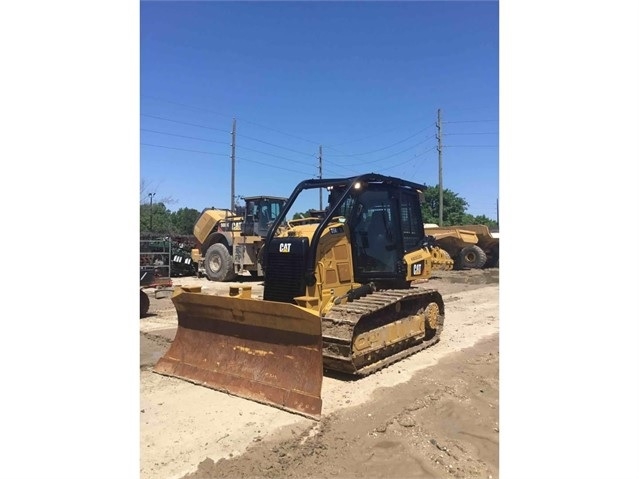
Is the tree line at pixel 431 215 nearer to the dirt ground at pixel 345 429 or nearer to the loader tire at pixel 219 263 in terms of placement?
the loader tire at pixel 219 263

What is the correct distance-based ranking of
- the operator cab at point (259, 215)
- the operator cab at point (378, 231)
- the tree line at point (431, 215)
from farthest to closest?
the tree line at point (431, 215)
the operator cab at point (259, 215)
the operator cab at point (378, 231)

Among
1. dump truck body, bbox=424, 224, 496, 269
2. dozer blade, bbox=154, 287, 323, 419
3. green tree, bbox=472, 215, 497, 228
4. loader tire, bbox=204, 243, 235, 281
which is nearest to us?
dozer blade, bbox=154, 287, 323, 419

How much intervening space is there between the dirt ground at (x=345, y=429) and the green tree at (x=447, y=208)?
100 ft

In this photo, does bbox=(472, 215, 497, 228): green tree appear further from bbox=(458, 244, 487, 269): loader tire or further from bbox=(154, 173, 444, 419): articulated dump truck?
bbox=(154, 173, 444, 419): articulated dump truck

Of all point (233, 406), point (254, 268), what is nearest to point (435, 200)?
point (254, 268)

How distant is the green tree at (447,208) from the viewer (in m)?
36.3

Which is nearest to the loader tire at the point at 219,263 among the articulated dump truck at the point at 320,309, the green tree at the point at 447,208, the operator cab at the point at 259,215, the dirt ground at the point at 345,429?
the operator cab at the point at 259,215

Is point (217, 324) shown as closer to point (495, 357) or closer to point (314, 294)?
point (314, 294)

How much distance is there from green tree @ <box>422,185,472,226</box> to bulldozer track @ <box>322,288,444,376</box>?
2889 cm

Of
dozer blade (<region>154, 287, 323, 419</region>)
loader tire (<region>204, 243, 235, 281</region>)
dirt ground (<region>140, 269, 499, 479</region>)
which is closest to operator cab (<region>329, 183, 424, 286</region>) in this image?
dirt ground (<region>140, 269, 499, 479</region>)

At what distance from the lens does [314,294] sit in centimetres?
565

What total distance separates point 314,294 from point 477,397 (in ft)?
7.00

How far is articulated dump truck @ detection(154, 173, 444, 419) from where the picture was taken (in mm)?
4766

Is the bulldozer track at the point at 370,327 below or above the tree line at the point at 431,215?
below
